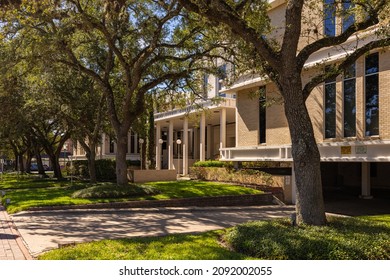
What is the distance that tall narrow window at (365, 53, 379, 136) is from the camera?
16781 millimetres

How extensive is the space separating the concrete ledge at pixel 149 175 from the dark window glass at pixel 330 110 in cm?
1417

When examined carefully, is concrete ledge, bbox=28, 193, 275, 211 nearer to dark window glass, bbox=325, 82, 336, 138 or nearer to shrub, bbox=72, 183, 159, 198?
shrub, bbox=72, 183, 159, 198

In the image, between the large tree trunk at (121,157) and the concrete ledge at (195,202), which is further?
the large tree trunk at (121,157)

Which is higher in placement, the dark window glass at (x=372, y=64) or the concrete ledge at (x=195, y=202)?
the dark window glass at (x=372, y=64)

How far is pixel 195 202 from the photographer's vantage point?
17.4m

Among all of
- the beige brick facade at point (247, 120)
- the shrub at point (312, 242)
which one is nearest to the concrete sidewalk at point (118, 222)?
the shrub at point (312, 242)

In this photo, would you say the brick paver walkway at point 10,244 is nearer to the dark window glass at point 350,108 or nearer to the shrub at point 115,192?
the shrub at point 115,192

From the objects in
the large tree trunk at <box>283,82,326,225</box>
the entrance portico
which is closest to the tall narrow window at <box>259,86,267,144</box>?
the entrance portico

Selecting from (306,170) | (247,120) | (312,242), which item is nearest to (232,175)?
(247,120)

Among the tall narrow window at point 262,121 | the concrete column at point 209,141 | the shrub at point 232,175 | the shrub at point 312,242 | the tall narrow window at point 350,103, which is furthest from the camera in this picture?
the concrete column at point 209,141

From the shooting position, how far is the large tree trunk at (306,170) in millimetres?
9195

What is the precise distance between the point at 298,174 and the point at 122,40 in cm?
1148

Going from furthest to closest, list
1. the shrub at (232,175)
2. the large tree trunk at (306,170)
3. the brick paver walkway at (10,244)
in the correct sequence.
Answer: the shrub at (232,175)
the large tree trunk at (306,170)
the brick paver walkway at (10,244)

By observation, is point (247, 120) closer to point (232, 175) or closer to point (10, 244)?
point (232, 175)
